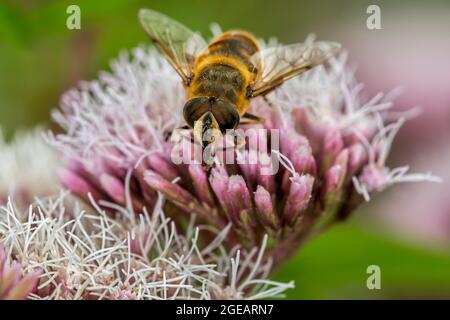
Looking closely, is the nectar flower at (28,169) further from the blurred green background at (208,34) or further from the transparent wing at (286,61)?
the transparent wing at (286,61)

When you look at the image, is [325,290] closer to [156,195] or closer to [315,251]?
[315,251]

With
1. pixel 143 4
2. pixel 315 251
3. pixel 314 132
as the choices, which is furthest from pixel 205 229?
pixel 143 4

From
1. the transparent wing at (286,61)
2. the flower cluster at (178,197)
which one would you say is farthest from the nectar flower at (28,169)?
the transparent wing at (286,61)

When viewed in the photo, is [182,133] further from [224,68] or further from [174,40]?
[174,40]

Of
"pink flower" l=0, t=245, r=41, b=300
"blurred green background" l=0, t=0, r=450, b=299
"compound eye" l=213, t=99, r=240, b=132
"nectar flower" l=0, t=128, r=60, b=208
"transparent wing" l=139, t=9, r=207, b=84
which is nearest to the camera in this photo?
"pink flower" l=0, t=245, r=41, b=300

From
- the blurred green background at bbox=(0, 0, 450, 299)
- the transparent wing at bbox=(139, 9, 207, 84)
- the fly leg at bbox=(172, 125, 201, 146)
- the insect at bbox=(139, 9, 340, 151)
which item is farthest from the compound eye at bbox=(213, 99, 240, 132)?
the blurred green background at bbox=(0, 0, 450, 299)
